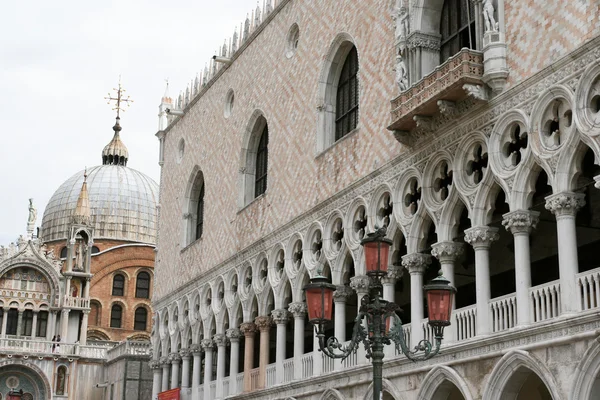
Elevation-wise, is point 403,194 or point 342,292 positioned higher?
point 403,194

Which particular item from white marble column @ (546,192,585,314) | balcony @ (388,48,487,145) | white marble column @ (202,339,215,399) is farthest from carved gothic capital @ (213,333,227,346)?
white marble column @ (546,192,585,314)

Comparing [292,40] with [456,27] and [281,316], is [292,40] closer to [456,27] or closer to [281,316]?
[281,316]

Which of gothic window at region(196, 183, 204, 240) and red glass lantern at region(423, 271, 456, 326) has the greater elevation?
gothic window at region(196, 183, 204, 240)

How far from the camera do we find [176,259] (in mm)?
27578

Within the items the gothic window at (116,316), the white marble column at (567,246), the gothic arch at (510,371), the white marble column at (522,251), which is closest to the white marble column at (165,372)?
the gothic arch at (510,371)

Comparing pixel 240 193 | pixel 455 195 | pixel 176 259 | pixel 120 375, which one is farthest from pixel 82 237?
pixel 455 195

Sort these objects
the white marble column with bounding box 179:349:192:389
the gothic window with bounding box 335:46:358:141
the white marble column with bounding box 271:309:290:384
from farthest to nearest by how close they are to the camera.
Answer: the white marble column with bounding box 179:349:192:389
the white marble column with bounding box 271:309:290:384
the gothic window with bounding box 335:46:358:141

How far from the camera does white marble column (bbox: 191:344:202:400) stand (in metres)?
24.3

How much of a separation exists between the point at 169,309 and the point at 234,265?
5.19 meters

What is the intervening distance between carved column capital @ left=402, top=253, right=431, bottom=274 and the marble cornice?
1.39m

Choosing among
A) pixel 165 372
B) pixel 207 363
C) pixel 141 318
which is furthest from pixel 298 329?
pixel 141 318

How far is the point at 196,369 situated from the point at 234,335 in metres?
2.79

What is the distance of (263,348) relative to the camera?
2078 centimetres

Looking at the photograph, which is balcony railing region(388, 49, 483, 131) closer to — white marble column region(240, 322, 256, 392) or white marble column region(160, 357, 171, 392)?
white marble column region(240, 322, 256, 392)
